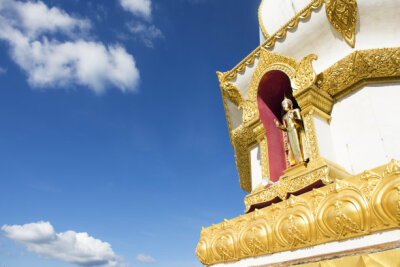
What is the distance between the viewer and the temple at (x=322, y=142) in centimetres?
340

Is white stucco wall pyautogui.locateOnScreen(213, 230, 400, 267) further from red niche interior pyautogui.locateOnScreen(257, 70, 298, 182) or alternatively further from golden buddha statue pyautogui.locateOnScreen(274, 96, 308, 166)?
red niche interior pyautogui.locateOnScreen(257, 70, 298, 182)

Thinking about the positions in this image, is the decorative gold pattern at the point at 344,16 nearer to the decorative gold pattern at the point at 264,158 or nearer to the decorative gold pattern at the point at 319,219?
the decorative gold pattern at the point at 264,158

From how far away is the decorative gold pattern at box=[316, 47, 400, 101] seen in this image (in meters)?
5.30

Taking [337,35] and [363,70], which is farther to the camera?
[337,35]

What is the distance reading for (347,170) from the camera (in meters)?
5.15

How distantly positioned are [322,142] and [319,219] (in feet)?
6.39

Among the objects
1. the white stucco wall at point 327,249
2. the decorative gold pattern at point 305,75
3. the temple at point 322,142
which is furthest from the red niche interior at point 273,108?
the white stucco wall at point 327,249

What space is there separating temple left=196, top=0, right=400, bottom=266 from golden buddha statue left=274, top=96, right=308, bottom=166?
0.06ft

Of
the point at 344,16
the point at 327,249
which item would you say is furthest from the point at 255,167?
the point at 327,249

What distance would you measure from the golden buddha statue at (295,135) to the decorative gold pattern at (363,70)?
0.83 m

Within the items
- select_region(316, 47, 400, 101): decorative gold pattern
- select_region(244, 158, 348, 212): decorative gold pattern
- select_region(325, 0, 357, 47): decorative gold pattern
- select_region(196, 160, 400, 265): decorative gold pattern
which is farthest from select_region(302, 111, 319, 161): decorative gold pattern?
select_region(325, 0, 357, 47): decorative gold pattern

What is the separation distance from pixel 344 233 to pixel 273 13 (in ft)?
20.3

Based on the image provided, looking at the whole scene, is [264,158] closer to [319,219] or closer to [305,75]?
[305,75]

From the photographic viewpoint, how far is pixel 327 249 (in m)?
3.59
